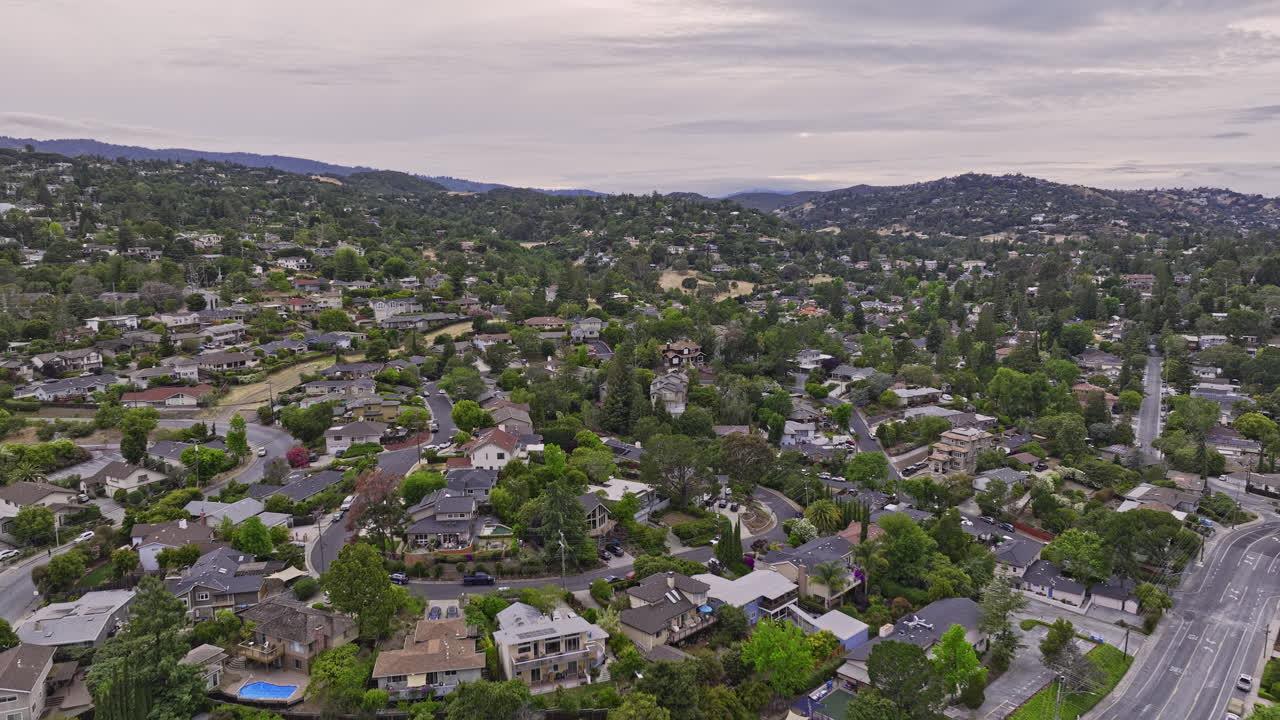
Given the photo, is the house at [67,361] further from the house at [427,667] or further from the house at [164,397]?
the house at [427,667]

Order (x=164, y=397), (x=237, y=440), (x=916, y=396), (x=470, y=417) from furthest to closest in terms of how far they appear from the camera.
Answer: (x=916, y=396)
(x=164, y=397)
(x=470, y=417)
(x=237, y=440)

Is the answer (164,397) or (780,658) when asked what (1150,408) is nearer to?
(780,658)

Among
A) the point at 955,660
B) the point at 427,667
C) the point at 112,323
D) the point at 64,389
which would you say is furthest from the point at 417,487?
the point at 112,323

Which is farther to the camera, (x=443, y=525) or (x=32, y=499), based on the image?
(x=32, y=499)

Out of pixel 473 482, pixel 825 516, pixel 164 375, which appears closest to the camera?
pixel 825 516

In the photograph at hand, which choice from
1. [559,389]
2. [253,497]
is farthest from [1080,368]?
[253,497]

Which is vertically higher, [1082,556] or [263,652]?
[1082,556]

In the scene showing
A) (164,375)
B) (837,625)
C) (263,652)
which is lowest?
(837,625)

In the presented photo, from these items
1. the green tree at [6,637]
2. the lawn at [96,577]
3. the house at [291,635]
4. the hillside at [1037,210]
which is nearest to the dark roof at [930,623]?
the house at [291,635]
